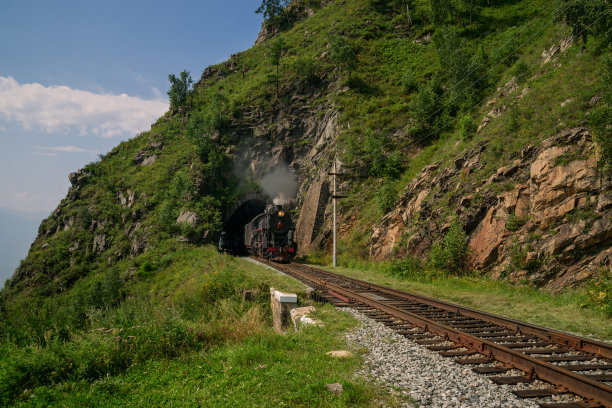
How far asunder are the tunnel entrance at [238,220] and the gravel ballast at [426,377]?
105ft

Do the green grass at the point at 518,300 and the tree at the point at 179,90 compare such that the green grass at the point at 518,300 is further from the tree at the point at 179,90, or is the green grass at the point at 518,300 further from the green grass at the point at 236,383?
the tree at the point at 179,90

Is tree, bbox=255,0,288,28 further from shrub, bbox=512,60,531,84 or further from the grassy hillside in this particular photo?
shrub, bbox=512,60,531,84

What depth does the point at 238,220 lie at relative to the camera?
1786 inches

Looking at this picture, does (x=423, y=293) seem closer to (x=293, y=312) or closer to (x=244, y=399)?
(x=293, y=312)

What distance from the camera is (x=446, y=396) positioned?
4145 mm

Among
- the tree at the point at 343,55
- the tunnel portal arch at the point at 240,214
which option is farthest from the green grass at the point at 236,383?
the tree at the point at 343,55

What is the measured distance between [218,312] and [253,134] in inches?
1380

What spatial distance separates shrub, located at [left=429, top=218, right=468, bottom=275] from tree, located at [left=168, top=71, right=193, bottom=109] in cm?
5024

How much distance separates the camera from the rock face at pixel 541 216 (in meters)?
10.7

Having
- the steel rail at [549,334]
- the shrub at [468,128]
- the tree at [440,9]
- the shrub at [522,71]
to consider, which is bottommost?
the steel rail at [549,334]

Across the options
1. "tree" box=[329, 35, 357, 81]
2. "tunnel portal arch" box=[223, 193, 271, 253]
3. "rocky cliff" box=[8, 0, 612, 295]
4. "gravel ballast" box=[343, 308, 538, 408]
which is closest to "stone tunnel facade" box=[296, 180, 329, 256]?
"rocky cliff" box=[8, 0, 612, 295]

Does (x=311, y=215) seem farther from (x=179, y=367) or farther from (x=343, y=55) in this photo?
(x=179, y=367)

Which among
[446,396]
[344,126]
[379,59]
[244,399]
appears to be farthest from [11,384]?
[379,59]

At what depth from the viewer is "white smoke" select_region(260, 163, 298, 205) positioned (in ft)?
123
